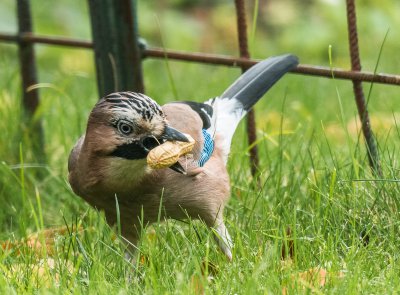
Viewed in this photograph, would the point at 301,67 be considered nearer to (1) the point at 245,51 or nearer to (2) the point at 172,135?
(1) the point at 245,51

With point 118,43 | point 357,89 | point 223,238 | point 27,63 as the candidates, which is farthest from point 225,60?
point 27,63

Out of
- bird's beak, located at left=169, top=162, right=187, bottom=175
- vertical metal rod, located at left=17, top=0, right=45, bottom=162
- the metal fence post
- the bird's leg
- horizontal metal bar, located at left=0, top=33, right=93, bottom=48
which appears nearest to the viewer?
the bird's leg

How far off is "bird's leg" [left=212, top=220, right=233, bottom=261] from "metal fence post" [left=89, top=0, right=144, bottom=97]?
0.86 m

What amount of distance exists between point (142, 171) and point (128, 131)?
0.13m

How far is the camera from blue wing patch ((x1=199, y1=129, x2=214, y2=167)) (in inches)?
118

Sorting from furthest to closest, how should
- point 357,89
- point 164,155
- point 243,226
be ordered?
point 357,89 → point 243,226 → point 164,155

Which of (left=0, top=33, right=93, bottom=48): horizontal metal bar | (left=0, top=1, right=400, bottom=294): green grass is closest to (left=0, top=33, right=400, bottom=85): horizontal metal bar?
(left=0, top=33, right=93, bottom=48): horizontal metal bar

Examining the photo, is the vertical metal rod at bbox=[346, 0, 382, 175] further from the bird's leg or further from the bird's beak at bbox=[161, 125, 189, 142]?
the bird's beak at bbox=[161, 125, 189, 142]

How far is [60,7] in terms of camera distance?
267 inches

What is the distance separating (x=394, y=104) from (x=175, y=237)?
1.93 meters

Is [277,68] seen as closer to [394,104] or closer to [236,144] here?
[236,144]

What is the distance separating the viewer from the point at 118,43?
11.5 feet

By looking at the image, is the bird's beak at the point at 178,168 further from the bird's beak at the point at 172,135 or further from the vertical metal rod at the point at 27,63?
the vertical metal rod at the point at 27,63

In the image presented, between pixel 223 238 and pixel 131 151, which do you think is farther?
pixel 223 238
